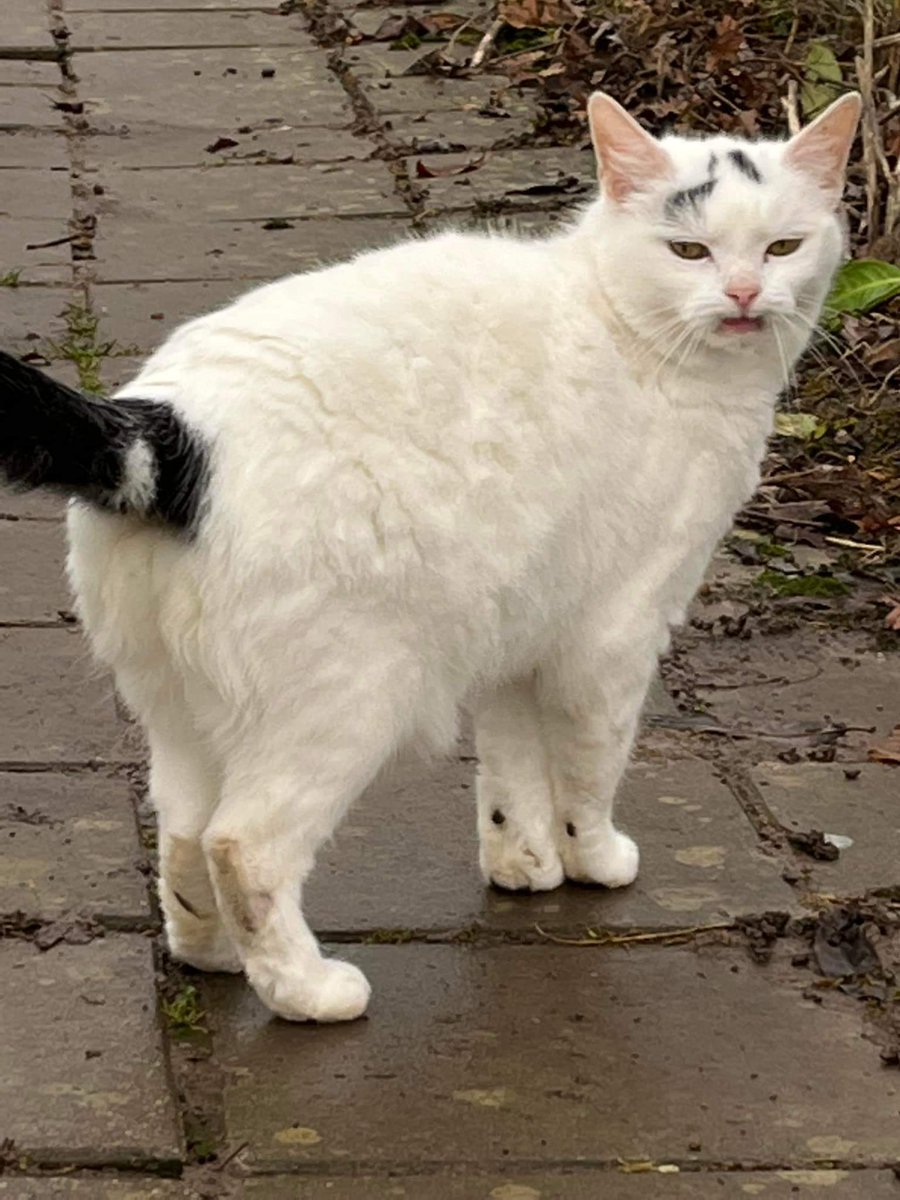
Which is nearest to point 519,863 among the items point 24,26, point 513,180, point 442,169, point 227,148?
point 513,180

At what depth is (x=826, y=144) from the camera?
3695 millimetres

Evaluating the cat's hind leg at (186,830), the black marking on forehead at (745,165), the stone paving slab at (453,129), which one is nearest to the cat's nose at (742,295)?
the black marking on forehead at (745,165)

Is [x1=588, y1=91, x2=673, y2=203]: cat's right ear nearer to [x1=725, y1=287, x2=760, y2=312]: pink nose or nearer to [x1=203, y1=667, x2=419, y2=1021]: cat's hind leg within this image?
[x1=725, y1=287, x2=760, y2=312]: pink nose

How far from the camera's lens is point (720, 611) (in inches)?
197

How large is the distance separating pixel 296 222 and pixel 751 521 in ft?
7.86

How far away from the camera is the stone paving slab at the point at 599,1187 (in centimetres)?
288

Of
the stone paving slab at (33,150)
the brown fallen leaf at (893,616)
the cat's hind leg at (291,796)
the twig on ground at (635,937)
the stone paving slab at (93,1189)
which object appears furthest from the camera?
the stone paving slab at (33,150)

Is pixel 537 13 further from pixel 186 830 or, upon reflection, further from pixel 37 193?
pixel 186 830

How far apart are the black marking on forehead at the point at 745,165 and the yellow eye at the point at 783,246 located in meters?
0.11

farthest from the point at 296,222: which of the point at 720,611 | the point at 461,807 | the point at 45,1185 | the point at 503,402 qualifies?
the point at 45,1185

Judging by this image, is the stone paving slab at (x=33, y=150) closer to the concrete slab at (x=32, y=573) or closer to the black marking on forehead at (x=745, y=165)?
the concrete slab at (x=32, y=573)

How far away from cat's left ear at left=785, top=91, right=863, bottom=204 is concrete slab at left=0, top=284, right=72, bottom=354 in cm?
282

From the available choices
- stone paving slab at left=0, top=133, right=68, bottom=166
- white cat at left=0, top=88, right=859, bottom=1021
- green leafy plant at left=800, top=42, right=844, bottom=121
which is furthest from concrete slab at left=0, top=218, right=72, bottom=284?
white cat at left=0, top=88, right=859, bottom=1021

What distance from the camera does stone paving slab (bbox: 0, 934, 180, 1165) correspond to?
2961 millimetres
